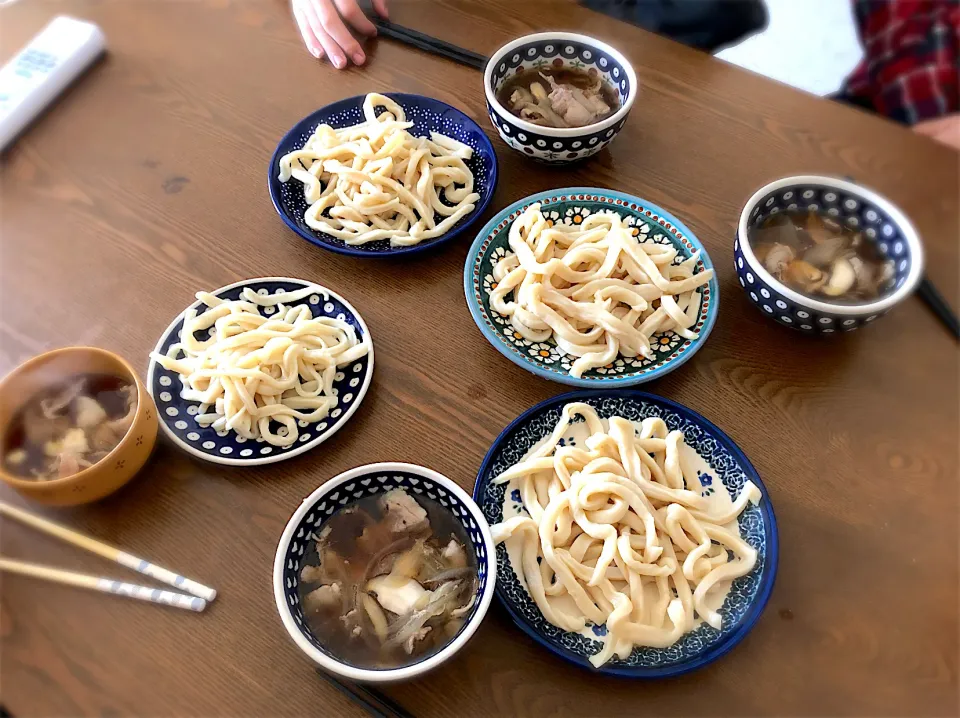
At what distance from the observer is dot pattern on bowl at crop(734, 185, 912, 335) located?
39.1 inches

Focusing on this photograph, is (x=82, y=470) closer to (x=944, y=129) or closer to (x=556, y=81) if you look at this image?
(x=556, y=81)

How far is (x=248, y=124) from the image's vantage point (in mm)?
1408

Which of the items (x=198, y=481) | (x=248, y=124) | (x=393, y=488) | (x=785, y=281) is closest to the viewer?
(x=393, y=488)

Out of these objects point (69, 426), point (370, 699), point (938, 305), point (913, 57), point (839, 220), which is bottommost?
point (370, 699)

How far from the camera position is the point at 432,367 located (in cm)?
108

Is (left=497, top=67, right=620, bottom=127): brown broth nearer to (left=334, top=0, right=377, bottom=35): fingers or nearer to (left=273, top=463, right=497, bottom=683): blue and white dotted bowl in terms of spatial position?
(left=334, top=0, right=377, bottom=35): fingers

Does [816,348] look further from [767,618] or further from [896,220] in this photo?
[767,618]

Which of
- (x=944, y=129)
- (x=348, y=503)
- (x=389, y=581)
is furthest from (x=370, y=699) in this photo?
(x=944, y=129)

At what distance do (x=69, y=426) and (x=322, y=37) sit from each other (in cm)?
109

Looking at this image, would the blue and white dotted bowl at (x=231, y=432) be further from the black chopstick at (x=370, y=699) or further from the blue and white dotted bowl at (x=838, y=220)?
the blue and white dotted bowl at (x=838, y=220)

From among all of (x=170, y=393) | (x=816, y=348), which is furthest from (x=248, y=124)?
(x=816, y=348)

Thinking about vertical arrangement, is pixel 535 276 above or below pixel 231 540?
above

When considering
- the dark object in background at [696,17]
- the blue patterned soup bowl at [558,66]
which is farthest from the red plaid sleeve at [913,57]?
the blue patterned soup bowl at [558,66]

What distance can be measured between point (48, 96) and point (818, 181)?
160 cm
